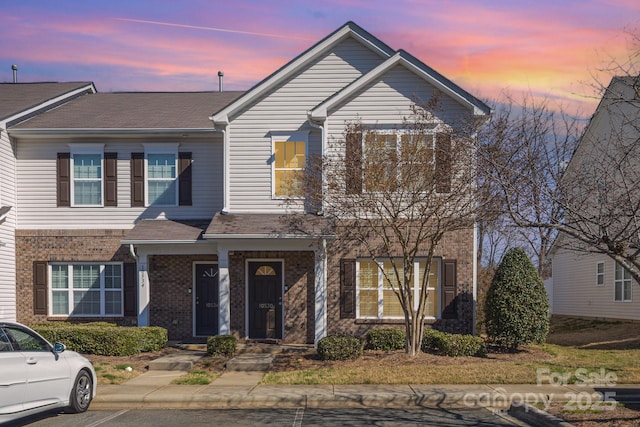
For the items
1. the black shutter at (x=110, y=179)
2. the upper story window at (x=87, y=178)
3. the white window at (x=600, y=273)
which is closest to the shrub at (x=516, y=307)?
the white window at (x=600, y=273)

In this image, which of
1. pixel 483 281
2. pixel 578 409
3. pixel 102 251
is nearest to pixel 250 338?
pixel 102 251

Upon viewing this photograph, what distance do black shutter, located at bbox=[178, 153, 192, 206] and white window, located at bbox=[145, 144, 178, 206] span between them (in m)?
0.16

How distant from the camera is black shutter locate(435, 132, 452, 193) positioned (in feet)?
58.5

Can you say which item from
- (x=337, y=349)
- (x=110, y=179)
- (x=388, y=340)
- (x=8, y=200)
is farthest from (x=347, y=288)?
(x=8, y=200)

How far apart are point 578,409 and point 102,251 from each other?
15219 millimetres

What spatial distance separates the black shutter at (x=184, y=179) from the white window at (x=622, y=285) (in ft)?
49.1

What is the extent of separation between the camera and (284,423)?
11.7 m

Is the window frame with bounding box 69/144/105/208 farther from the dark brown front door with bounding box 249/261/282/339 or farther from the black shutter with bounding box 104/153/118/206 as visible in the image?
the dark brown front door with bounding box 249/261/282/339

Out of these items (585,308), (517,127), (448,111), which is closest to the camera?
(517,127)

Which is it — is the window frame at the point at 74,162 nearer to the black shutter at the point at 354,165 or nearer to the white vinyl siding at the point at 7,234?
the white vinyl siding at the point at 7,234

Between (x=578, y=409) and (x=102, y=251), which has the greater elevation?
(x=102, y=251)

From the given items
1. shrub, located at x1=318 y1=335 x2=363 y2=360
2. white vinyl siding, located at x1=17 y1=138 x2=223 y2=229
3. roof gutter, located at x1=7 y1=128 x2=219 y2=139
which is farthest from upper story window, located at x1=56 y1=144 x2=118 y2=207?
shrub, located at x1=318 y1=335 x2=363 y2=360

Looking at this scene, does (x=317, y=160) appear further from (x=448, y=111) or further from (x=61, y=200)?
(x=61, y=200)

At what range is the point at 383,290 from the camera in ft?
68.2
